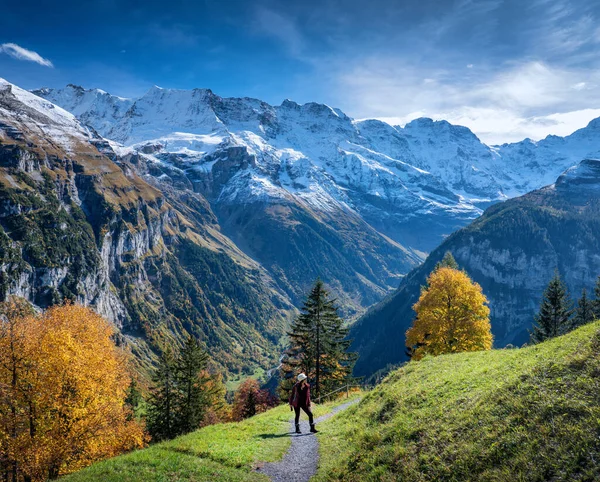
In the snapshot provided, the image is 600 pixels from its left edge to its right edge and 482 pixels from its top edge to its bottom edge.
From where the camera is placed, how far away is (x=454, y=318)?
150 ft

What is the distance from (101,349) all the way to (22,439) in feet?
28.3

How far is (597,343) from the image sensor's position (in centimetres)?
1329

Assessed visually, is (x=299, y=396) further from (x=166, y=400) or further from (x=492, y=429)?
(x=166, y=400)

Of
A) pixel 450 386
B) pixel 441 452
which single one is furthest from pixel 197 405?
pixel 441 452

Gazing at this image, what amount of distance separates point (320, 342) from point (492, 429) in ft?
128

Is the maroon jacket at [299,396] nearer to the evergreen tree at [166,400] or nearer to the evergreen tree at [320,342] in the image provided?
the evergreen tree at [320,342]

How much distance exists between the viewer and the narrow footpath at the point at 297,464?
15.7m

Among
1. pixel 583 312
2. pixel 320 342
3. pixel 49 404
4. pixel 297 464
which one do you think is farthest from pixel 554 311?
pixel 49 404

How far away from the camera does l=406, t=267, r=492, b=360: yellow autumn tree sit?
147ft

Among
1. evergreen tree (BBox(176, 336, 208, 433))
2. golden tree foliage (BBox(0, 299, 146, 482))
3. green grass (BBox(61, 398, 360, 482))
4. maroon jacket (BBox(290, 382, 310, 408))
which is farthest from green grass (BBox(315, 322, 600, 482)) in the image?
evergreen tree (BBox(176, 336, 208, 433))

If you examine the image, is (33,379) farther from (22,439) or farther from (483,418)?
(483,418)

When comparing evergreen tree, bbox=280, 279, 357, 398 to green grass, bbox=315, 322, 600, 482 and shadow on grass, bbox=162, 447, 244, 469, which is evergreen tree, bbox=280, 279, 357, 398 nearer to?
green grass, bbox=315, 322, 600, 482

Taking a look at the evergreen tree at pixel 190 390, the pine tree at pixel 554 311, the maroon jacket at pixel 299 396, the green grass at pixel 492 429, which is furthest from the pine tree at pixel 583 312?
the maroon jacket at pixel 299 396

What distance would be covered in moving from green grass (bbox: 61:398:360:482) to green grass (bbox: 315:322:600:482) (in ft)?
10.7
